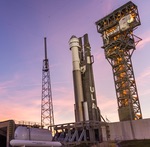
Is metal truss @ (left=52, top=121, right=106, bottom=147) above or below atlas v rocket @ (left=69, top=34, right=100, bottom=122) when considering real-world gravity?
below

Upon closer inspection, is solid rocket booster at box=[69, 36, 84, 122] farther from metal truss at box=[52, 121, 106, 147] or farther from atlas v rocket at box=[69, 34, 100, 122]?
metal truss at box=[52, 121, 106, 147]

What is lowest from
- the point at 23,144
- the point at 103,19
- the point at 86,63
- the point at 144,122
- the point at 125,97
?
the point at 23,144

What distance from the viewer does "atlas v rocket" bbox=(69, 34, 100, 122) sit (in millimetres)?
77500

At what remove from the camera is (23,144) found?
153 ft

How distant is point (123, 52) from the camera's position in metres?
89.5

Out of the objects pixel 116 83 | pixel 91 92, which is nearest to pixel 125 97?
pixel 116 83

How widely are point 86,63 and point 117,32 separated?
20114 mm

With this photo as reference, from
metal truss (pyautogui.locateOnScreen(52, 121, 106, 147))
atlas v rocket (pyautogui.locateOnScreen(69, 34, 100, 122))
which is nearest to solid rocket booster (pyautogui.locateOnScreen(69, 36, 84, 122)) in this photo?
atlas v rocket (pyautogui.locateOnScreen(69, 34, 100, 122))

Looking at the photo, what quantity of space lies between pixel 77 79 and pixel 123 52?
2262cm

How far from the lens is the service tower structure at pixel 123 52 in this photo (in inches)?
3302

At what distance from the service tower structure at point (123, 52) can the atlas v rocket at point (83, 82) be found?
11.1 meters

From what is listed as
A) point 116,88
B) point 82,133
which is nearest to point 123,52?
point 116,88

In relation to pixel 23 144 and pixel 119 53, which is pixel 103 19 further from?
pixel 23 144

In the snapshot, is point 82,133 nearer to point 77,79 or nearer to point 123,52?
point 77,79
